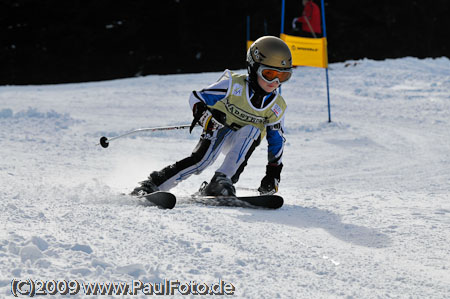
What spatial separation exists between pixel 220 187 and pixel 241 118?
0.69 meters

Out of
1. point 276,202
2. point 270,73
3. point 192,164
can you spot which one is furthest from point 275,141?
point 276,202

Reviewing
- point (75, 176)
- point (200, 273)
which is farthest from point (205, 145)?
point (200, 273)

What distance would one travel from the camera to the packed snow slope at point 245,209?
2.41 metres

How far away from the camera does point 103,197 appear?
415 centimetres

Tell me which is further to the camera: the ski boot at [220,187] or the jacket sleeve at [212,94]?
the jacket sleeve at [212,94]

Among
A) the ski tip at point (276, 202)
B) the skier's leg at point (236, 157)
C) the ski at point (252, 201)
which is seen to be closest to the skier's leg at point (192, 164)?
the skier's leg at point (236, 157)

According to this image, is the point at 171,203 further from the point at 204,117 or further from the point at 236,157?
the point at 204,117

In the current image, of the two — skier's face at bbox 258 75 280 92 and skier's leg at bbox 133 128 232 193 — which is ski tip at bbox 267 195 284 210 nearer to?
skier's leg at bbox 133 128 232 193

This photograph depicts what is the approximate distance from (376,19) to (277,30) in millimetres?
3252

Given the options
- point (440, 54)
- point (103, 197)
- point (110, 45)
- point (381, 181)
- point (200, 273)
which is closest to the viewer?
point (200, 273)

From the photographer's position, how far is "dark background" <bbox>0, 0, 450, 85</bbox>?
46.9 ft

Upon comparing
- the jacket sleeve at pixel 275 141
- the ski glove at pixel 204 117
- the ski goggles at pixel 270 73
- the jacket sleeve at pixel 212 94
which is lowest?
the jacket sleeve at pixel 275 141

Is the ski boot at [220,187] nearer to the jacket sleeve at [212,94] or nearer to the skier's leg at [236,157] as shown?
the skier's leg at [236,157]

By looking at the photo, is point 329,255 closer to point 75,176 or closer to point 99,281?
point 99,281
